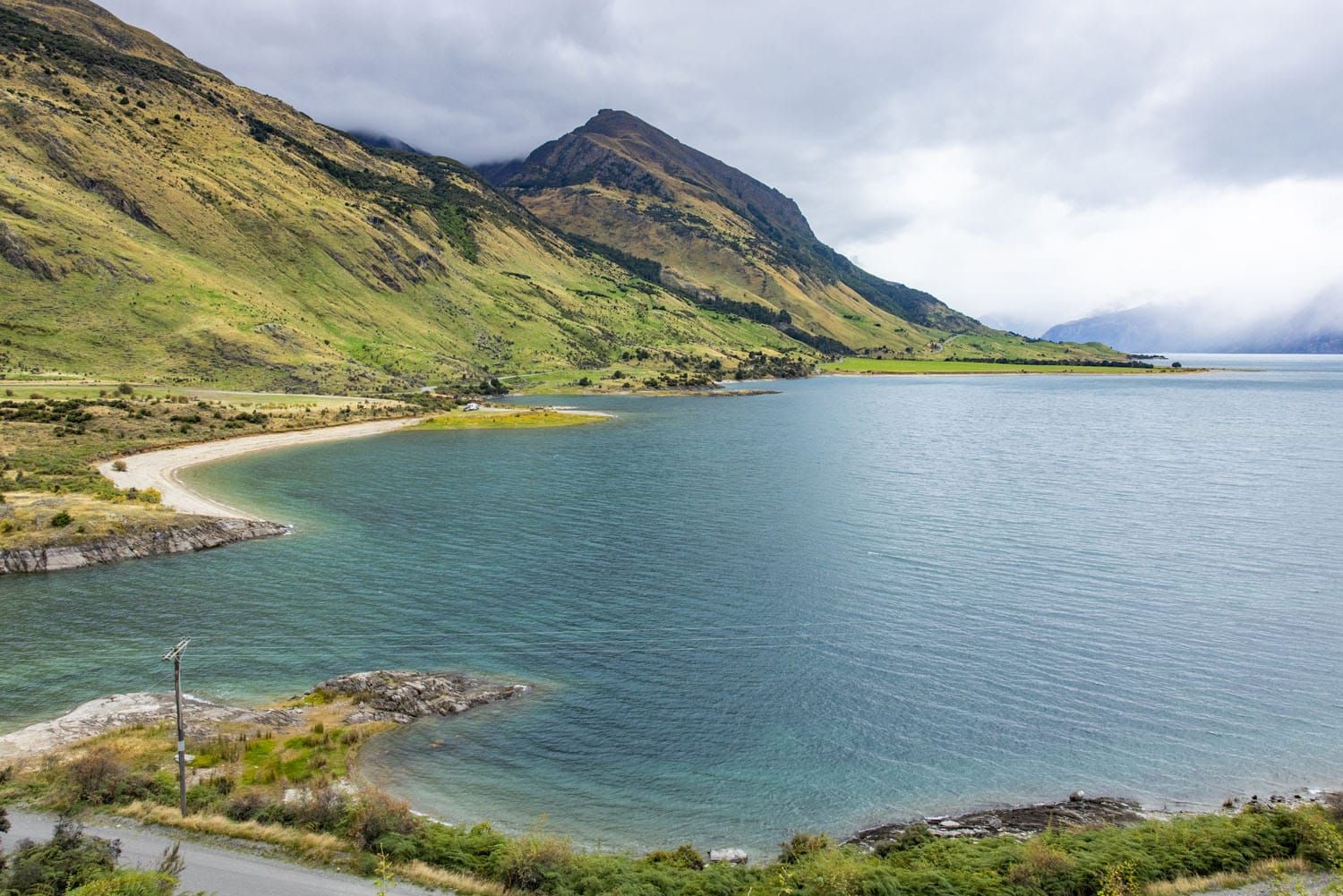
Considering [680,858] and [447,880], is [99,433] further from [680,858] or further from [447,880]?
[680,858]

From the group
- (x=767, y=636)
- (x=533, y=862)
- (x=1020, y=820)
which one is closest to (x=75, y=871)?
(x=533, y=862)

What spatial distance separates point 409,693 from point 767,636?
21687mm

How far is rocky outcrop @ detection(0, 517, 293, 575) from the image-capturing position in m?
59.1

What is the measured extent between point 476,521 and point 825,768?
52.1 m

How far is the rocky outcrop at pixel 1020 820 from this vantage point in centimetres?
2844

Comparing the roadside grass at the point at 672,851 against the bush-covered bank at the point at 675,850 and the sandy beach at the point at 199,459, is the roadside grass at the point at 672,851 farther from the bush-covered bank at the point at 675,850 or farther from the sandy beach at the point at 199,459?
the sandy beach at the point at 199,459

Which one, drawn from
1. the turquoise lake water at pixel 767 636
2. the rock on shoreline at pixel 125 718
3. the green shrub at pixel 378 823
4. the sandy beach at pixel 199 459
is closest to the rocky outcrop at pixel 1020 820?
the turquoise lake water at pixel 767 636

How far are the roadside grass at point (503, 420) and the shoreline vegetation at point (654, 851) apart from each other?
4925 inches

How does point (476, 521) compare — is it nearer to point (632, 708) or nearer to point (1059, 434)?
point (632, 708)

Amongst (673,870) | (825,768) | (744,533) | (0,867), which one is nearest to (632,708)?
(825,768)

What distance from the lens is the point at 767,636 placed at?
4784 centimetres

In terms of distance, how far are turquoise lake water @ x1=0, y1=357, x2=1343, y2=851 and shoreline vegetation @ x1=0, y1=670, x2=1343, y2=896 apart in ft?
7.30

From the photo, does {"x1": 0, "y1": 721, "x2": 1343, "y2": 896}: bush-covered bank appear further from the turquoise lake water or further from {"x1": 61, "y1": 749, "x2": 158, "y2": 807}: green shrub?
the turquoise lake water

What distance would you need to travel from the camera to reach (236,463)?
4210 inches
